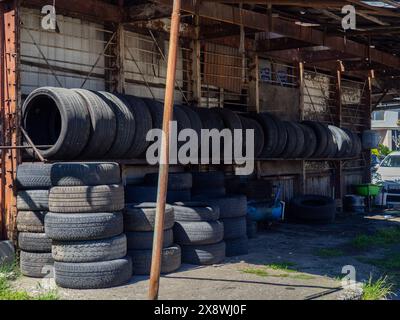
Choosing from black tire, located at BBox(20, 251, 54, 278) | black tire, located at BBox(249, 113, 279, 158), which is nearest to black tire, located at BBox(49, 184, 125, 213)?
black tire, located at BBox(20, 251, 54, 278)

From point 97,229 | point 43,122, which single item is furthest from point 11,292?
point 43,122

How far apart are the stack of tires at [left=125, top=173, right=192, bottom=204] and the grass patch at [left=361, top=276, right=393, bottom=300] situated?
3.58 metres

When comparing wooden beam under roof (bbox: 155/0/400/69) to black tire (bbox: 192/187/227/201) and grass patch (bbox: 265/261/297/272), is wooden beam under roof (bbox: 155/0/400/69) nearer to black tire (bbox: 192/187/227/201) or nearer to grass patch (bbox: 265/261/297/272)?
black tire (bbox: 192/187/227/201)

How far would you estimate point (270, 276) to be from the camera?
782 cm

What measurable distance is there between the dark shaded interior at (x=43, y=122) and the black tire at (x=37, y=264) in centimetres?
205

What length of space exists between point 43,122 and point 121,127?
140 centimetres

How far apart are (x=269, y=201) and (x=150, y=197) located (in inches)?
160

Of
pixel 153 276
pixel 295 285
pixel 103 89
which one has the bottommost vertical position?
pixel 295 285

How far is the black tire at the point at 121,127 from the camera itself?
8.77m

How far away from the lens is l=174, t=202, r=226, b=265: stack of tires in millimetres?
8445

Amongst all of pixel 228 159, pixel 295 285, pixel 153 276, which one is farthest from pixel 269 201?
pixel 153 276

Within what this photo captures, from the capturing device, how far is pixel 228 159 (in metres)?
11.4

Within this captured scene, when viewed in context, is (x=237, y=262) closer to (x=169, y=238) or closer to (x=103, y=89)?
(x=169, y=238)

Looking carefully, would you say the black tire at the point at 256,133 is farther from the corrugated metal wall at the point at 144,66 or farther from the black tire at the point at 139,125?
the black tire at the point at 139,125
